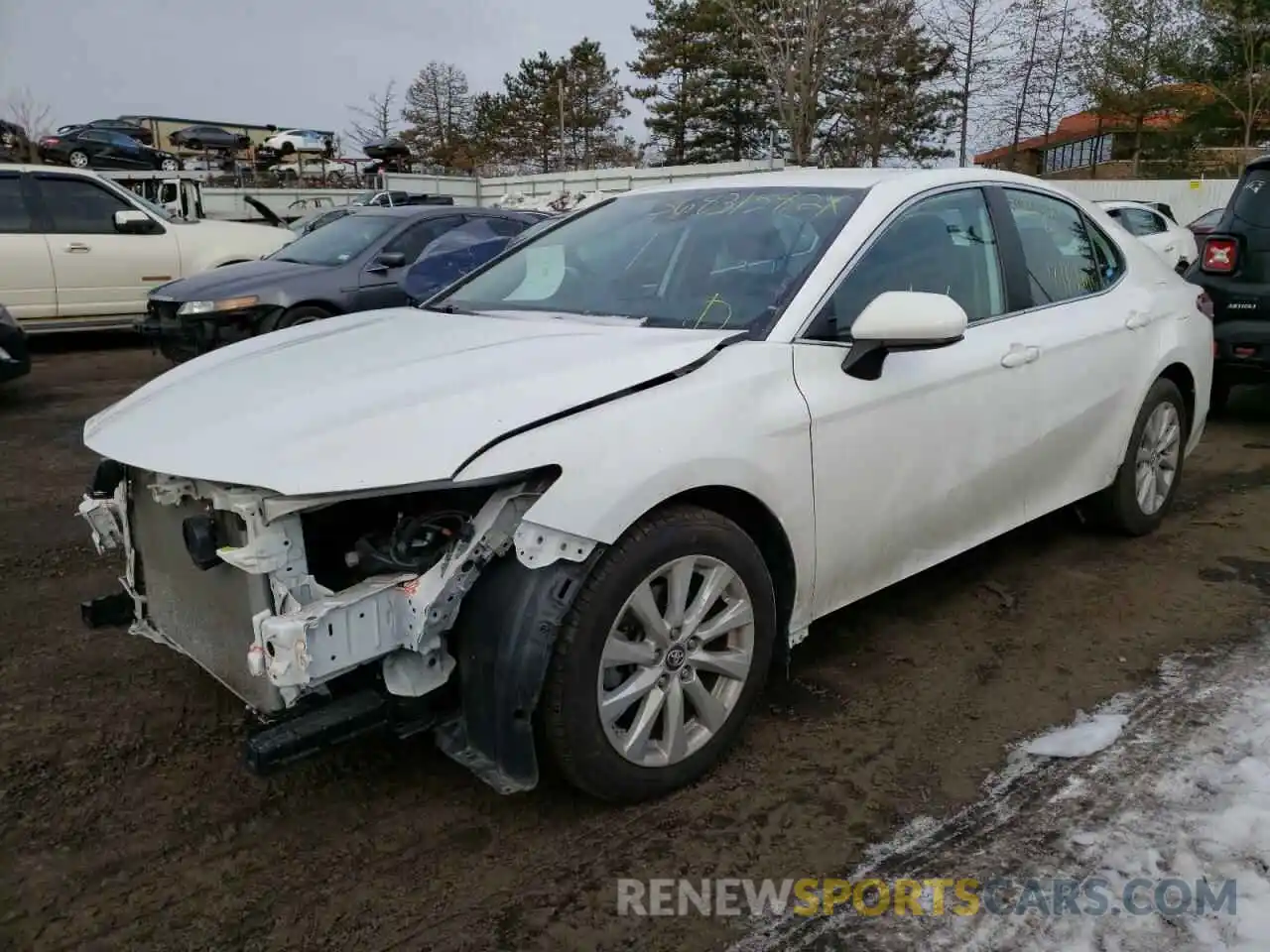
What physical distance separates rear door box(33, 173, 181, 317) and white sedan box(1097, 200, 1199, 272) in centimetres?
1078

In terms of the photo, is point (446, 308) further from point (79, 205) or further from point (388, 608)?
point (79, 205)

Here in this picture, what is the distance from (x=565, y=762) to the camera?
2.43 meters

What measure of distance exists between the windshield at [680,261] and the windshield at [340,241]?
5252mm

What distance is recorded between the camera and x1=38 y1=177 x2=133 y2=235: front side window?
1021cm

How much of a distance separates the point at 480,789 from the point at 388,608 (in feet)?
2.43

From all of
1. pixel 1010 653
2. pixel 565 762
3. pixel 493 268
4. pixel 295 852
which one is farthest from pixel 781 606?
pixel 493 268

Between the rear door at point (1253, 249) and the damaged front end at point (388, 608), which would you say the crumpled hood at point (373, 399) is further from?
the rear door at point (1253, 249)

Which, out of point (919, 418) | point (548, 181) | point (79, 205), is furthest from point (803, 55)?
point (919, 418)

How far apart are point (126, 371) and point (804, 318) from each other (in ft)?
28.1

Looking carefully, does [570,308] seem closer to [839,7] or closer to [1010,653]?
[1010,653]

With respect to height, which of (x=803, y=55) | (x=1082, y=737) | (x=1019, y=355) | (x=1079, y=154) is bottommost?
(x=1082, y=737)

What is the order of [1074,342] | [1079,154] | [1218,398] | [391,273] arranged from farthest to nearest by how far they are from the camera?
[1079,154] → [391,273] → [1218,398] → [1074,342]

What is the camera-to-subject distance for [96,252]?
1034 centimetres

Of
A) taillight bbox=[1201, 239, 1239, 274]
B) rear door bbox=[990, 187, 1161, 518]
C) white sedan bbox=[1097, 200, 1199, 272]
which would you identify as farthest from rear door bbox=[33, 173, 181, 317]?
white sedan bbox=[1097, 200, 1199, 272]
